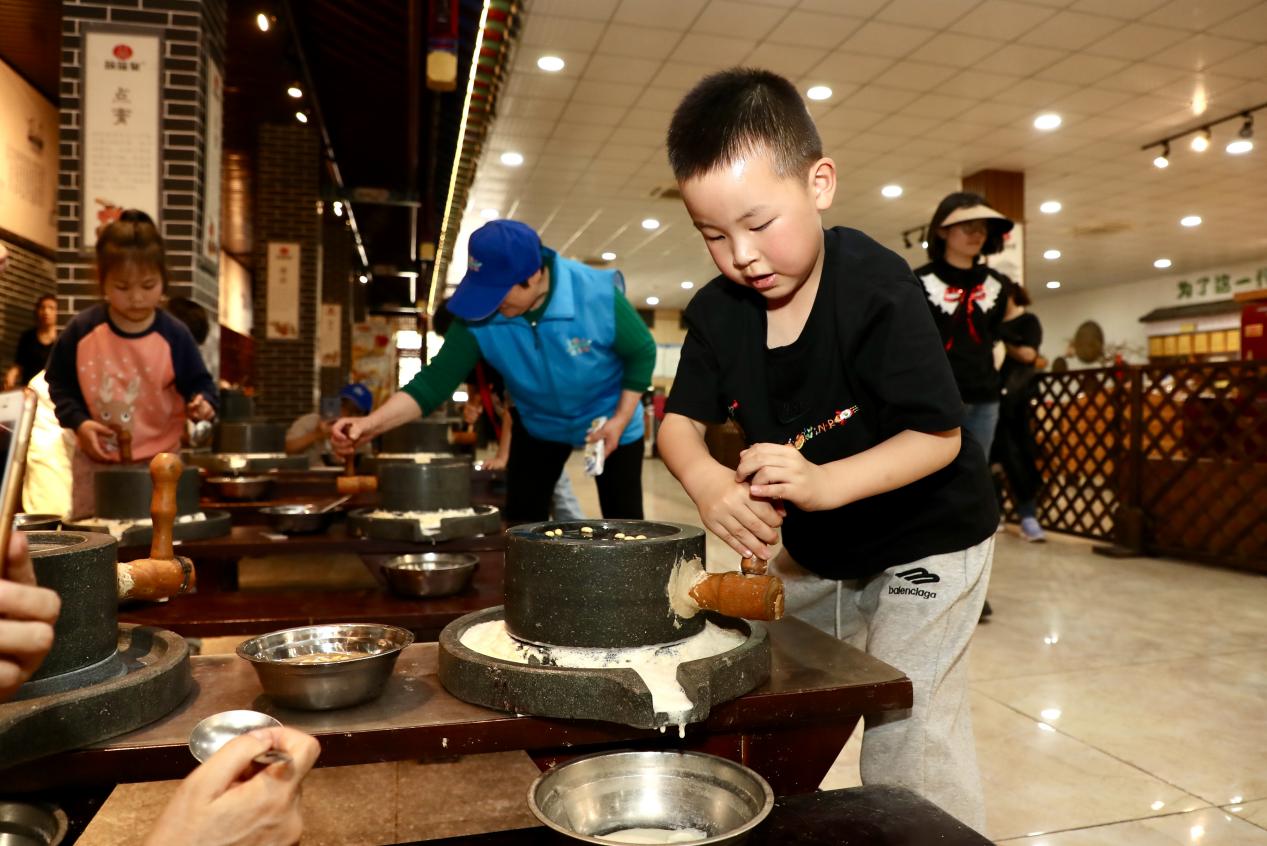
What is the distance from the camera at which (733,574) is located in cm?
105

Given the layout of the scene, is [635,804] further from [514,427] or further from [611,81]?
[611,81]

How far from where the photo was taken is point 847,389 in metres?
1.44

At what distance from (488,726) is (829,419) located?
0.77 meters

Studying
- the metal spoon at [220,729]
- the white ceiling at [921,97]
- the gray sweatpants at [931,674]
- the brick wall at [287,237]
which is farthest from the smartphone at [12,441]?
the brick wall at [287,237]

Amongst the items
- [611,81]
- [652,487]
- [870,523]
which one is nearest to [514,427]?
[870,523]

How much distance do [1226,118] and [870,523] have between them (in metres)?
8.68

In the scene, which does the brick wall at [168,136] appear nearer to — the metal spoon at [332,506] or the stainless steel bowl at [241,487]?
the stainless steel bowl at [241,487]

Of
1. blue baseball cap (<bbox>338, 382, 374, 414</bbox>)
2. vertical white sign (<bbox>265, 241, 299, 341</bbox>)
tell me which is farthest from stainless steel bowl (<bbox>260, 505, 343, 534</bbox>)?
vertical white sign (<bbox>265, 241, 299, 341</bbox>)

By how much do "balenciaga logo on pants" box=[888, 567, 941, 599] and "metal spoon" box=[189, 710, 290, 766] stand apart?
1026mm

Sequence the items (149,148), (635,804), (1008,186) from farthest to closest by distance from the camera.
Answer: (1008,186)
(149,148)
(635,804)

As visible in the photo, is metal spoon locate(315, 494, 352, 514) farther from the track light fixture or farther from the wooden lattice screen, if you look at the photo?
the track light fixture

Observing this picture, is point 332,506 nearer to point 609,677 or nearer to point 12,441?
point 609,677

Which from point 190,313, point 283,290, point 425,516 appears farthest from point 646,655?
point 283,290

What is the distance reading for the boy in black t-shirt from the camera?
1248 millimetres
